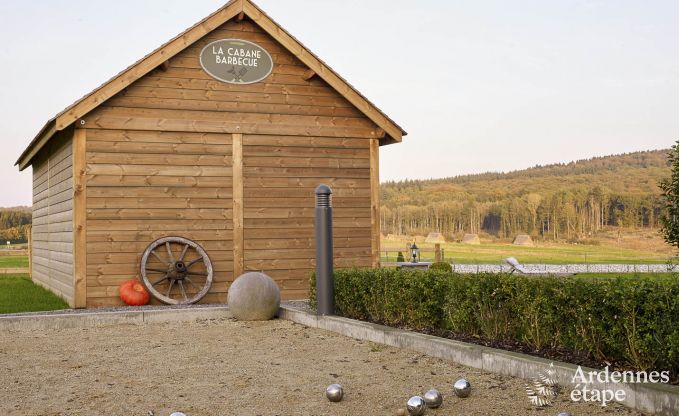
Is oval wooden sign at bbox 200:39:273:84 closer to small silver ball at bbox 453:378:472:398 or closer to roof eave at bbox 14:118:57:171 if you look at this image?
roof eave at bbox 14:118:57:171

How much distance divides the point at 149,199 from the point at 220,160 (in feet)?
5.53

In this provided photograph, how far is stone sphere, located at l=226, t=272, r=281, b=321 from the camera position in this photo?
12.2 meters

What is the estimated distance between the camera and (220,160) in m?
15.4

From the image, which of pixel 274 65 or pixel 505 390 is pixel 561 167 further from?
pixel 505 390

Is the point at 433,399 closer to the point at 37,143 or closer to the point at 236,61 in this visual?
the point at 236,61

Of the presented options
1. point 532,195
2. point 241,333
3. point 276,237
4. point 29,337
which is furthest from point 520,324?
point 532,195

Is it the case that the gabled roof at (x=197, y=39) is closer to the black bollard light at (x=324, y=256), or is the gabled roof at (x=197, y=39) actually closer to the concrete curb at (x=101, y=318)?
the concrete curb at (x=101, y=318)

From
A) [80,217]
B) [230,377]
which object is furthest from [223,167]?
[230,377]

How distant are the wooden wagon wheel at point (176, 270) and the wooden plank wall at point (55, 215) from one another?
168cm

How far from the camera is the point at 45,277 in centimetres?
2023

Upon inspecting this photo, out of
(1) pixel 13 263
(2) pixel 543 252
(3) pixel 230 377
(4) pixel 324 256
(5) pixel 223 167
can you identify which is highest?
(5) pixel 223 167

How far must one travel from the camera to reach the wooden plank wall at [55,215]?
15375mm

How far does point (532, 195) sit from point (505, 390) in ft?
294

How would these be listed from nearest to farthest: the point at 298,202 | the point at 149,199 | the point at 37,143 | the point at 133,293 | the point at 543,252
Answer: the point at 133,293, the point at 149,199, the point at 298,202, the point at 37,143, the point at 543,252
